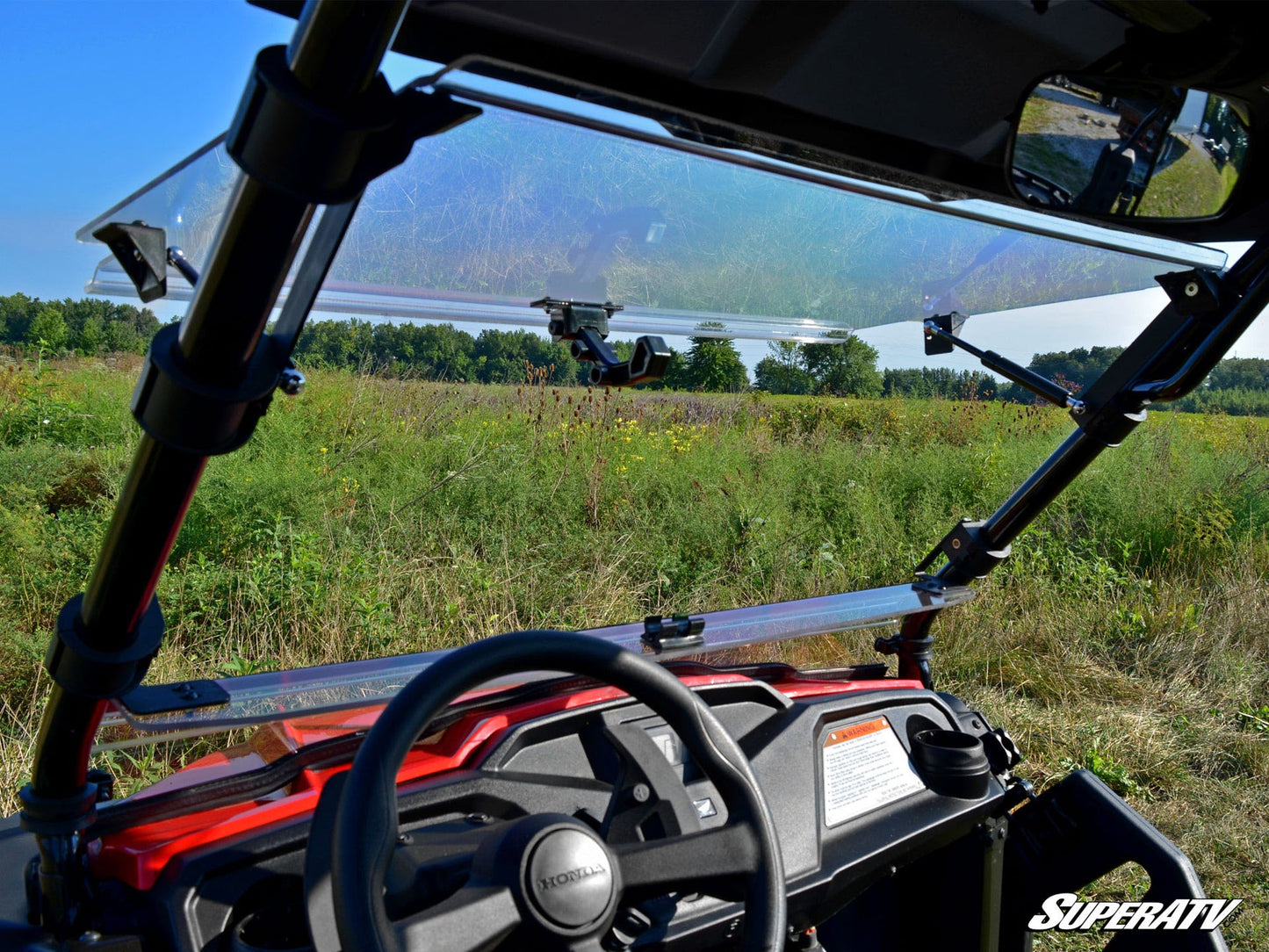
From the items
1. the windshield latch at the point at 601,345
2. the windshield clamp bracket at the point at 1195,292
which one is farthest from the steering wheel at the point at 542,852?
the windshield clamp bracket at the point at 1195,292

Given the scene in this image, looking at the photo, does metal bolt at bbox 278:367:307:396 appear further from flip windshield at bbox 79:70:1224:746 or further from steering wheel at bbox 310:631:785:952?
steering wheel at bbox 310:631:785:952

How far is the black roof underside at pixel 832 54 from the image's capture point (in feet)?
3.62

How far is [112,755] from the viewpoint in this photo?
2.97m

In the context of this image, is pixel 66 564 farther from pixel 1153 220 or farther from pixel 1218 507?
pixel 1218 507

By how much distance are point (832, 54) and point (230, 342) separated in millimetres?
919

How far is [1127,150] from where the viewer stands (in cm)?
145

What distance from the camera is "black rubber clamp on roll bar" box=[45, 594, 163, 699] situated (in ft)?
3.05

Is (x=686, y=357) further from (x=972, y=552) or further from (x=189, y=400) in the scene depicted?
(x=189, y=400)

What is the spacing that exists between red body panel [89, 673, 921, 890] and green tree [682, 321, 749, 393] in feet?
2.24

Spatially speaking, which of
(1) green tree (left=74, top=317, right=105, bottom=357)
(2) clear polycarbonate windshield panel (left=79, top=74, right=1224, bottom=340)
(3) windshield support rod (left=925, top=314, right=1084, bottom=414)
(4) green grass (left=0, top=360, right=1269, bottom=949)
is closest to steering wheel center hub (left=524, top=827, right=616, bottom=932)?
(2) clear polycarbonate windshield panel (left=79, top=74, right=1224, bottom=340)

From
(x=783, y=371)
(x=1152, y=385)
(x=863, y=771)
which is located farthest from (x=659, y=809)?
(x=783, y=371)

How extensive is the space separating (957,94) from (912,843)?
133cm

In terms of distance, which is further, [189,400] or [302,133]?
[189,400]

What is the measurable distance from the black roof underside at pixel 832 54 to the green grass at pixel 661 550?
2425mm
